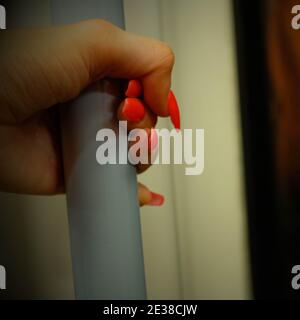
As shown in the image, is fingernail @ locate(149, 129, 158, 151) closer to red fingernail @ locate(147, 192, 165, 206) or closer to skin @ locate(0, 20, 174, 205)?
skin @ locate(0, 20, 174, 205)

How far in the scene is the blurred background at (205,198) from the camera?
0.67 metres

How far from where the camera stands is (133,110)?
493 millimetres

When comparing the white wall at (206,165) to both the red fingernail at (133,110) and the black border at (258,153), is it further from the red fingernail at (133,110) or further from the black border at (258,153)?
the red fingernail at (133,110)

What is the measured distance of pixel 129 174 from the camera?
502 mm

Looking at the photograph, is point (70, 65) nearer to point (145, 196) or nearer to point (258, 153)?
point (145, 196)

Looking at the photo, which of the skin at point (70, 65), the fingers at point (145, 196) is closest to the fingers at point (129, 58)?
the skin at point (70, 65)

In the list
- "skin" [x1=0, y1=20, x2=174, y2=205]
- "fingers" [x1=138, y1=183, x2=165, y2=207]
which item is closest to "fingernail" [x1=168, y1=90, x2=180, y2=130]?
"skin" [x1=0, y1=20, x2=174, y2=205]

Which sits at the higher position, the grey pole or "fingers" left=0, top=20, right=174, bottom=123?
"fingers" left=0, top=20, right=174, bottom=123

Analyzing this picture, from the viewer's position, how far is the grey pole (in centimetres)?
48

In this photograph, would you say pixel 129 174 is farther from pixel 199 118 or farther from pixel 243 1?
pixel 243 1

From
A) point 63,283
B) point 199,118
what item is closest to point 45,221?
point 63,283

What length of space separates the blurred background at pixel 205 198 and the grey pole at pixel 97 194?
8.2 inches

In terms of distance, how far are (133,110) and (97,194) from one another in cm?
13

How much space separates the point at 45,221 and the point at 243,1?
57cm
